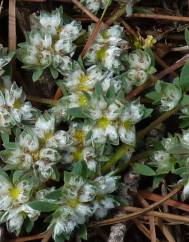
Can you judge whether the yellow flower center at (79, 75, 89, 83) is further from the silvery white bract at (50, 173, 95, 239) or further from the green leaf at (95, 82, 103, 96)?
the silvery white bract at (50, 173, 95, 239)

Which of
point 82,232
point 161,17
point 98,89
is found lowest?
point 82,232

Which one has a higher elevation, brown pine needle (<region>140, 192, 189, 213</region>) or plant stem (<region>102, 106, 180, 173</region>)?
plant stem (<region>102, 106, 180, 173</region>)

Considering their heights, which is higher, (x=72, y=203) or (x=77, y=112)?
(x=77, y=112)

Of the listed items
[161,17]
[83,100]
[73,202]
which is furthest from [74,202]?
[161,17]

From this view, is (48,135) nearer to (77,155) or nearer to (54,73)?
(77,155)

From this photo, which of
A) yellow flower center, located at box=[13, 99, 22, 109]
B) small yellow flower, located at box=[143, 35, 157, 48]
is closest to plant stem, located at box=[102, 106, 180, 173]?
small yellow flower, located at box=[143, 35, 157, 48]

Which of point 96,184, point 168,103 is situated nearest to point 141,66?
point 168,103
